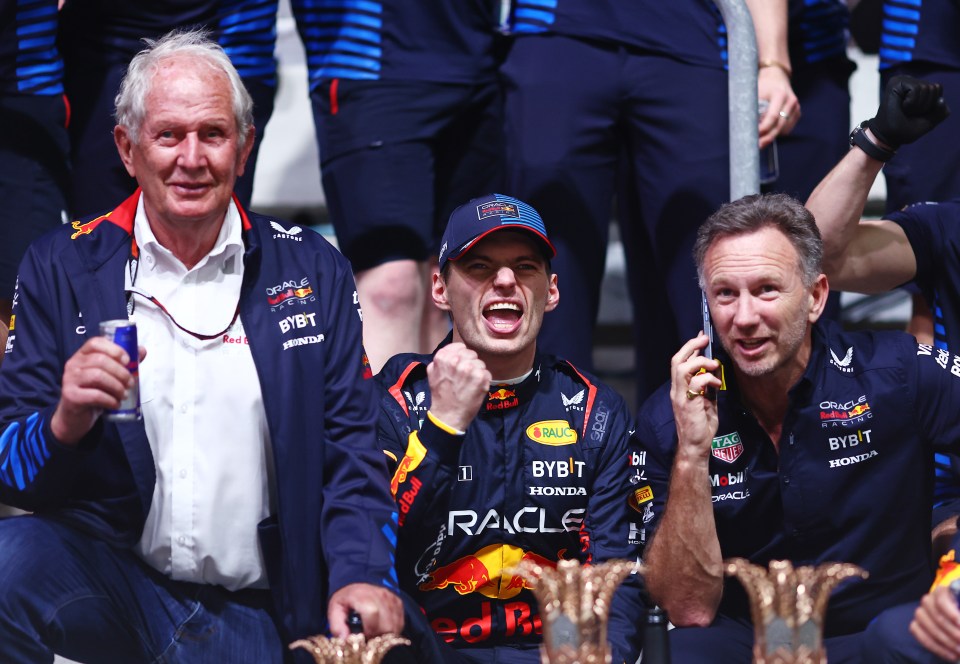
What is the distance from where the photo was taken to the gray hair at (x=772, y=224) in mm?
3572

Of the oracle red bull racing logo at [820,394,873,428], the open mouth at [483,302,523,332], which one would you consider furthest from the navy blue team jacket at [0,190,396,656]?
the oracle red bull racing logo at [820,394,873,428]

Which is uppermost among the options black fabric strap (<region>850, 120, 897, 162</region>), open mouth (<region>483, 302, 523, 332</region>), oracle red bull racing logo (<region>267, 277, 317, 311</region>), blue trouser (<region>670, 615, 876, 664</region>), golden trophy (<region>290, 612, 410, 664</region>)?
black fabric strap (<region>850, 120, 897, 162</region>)

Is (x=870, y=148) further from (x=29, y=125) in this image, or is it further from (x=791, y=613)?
(x=29, y=125)

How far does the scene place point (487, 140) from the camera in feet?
13.7

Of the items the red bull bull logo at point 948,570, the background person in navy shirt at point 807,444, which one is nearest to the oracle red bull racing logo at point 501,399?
the background person in navy shirt at point 807,444

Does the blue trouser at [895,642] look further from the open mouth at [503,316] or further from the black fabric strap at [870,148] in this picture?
the black fabric strap at [870,148]

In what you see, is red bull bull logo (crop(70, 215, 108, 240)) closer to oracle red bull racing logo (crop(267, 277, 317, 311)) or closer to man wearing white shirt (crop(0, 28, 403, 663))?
man wearing white shirt (crop(0, 28, 403, 663))

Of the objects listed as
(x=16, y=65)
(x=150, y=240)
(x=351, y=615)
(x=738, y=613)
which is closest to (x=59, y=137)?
(x=16, y=65)

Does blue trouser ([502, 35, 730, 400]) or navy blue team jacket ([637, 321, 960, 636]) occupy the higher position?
blue trouser ([502, 35, 730, 400])

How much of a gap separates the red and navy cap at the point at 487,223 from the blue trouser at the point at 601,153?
37 centimetres

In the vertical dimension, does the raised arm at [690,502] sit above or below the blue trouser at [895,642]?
above

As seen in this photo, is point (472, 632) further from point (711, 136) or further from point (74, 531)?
point (711, 136)

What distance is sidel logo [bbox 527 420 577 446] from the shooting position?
11.5 feet

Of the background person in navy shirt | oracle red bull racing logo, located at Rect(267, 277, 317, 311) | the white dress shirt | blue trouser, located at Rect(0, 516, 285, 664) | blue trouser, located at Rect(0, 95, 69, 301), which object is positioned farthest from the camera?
blue trouser, located at Rect(0, 95, 69, 301)
